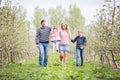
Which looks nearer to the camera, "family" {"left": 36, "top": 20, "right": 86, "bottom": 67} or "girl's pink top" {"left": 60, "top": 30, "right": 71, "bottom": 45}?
"family" {"left": 36, "top": 20, "right": 86, "bottom": 67}

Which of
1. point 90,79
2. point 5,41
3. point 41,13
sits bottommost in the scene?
point 90,79

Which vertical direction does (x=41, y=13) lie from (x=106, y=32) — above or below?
above

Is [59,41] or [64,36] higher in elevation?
[64,36]

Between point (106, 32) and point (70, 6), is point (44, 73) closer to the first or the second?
point (106, 32)

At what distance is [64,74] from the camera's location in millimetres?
13312

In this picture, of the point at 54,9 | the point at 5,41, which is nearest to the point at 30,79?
the point at 5,41

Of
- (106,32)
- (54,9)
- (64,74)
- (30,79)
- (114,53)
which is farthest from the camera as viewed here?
(54,9)

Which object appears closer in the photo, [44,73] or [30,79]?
[30,79]

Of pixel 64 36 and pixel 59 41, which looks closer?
pixel 64 36

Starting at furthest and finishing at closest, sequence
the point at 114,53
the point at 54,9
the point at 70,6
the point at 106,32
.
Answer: the point at 54,9 → the point at 70,6 → the point at 106,32 → the point at 114,53

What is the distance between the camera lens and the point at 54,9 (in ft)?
308

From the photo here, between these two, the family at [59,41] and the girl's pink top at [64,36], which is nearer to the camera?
the family at [59,41]

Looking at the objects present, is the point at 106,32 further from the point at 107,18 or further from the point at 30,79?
the point at 30,79

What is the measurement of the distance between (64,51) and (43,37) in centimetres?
171
